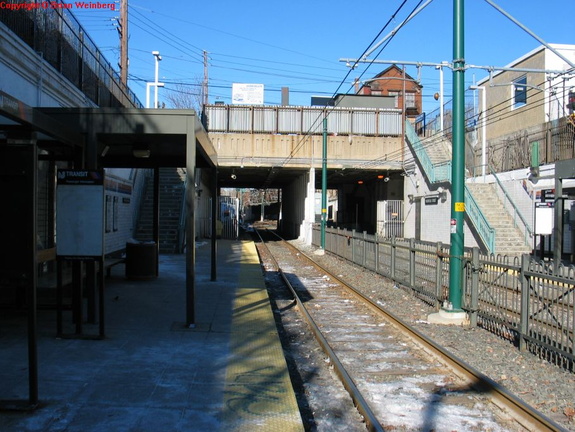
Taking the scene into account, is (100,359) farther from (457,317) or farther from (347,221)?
(347,221)

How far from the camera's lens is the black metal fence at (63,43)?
9477 mm

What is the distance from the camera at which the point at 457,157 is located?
9.09 metres

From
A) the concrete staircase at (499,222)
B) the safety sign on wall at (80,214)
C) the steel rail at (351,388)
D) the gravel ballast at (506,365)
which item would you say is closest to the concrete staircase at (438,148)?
the concrete staircase at (499,222)

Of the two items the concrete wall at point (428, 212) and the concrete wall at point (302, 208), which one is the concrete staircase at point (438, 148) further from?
the concrete wall at point (302, 208)

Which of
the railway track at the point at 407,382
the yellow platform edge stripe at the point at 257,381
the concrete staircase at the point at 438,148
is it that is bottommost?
the railway track at the point at 407,382

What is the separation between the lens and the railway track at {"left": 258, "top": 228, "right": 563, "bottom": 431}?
479 cm

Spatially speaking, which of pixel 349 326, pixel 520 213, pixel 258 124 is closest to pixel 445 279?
pixel 349 326

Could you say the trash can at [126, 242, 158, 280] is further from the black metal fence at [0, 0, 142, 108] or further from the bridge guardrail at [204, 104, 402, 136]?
the bridge guardrail at [204, 104, 402, 136]

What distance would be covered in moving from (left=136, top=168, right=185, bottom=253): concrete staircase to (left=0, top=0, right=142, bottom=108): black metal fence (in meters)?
5.49

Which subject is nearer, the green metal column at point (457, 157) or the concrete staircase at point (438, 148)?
the green metal column at point (457, 157)

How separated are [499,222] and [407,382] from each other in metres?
18.0

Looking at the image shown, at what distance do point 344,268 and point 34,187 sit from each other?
588 inches

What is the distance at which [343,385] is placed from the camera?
19.3 feet

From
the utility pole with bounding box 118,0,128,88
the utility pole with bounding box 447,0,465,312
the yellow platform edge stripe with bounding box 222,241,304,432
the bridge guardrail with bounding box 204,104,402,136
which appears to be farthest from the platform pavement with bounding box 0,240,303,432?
the bridge guardrail with bounding box 204,104,402,136
